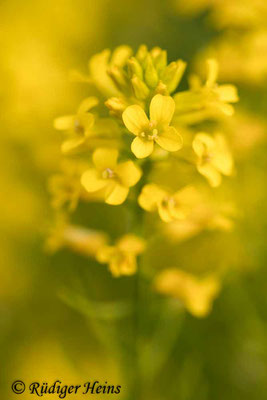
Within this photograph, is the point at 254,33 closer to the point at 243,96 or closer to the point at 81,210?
the point at 243,96

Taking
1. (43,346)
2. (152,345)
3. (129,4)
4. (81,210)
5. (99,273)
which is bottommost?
(152,345)

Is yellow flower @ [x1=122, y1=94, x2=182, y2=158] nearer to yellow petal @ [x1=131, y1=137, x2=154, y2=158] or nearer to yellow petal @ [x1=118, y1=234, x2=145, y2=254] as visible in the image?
yellow petal @ [x1=131, y1=137, x2=154, y2=158]

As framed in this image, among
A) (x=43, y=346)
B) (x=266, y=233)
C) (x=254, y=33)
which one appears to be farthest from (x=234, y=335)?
(x=254, y=33)

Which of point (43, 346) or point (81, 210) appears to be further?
point (81, 210)

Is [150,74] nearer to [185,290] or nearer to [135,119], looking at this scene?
[135,119]

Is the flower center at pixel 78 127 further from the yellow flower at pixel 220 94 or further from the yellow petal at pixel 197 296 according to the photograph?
the yellow petal at pixel 197 296

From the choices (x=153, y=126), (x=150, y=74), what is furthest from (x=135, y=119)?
(x=150, y=74)
